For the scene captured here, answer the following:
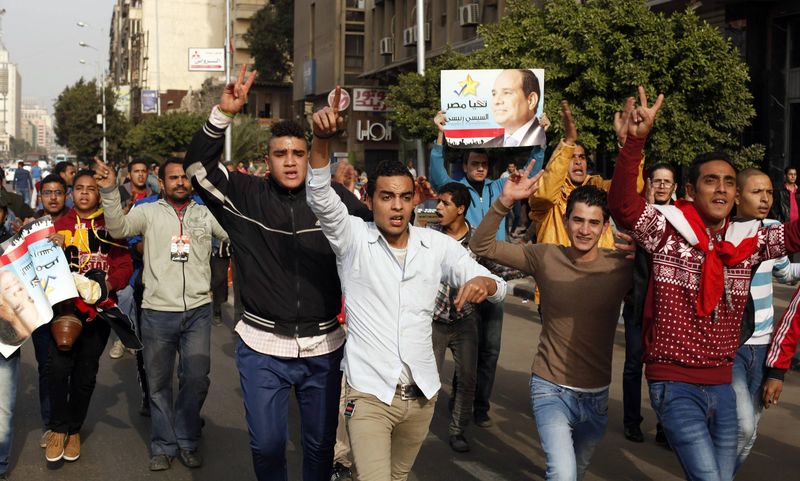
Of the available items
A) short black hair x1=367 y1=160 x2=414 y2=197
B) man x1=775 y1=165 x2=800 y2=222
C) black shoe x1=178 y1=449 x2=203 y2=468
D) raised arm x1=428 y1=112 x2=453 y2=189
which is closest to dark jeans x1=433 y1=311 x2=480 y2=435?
raised arm x1=428 y1=112 x2=453 y2=189

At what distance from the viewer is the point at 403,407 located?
4488 millimetres

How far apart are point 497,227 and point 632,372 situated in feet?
8.59

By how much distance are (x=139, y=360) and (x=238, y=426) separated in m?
0.91

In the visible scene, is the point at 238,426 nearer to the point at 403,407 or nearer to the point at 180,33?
the point at 403,407

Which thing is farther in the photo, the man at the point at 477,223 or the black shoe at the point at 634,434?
the man at the point at 477,223

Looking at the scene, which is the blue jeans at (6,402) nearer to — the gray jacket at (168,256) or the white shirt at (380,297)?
the gray jacket at (168,256)

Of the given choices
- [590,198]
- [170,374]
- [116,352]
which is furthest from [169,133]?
[590,198]

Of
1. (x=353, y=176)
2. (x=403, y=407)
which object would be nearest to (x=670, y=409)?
(x=403, y=407)

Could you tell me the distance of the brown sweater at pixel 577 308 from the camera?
5.02 metres

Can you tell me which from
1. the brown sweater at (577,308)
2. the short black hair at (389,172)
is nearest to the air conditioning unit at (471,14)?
the brown sweater at (577,308)

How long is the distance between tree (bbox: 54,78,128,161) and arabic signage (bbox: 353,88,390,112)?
4914cm

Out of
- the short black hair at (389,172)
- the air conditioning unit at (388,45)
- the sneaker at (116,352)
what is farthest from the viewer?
the air conditioning unit at (388,45)

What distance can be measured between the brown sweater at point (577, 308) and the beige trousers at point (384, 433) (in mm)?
787

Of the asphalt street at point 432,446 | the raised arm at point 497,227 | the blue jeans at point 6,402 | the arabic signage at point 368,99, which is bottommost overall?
the asphalt street at point 432,446
